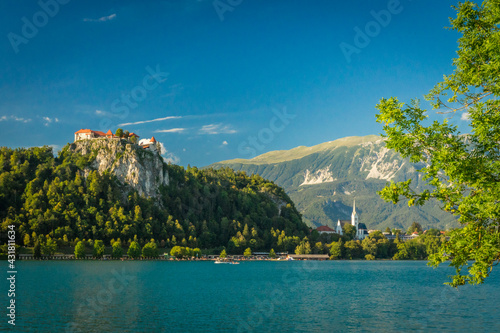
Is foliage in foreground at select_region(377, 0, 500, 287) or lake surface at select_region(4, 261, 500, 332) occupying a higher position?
foliage in foreground at select_region(377, 0, 500, 287)

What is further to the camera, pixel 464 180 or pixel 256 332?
pixel 256 332

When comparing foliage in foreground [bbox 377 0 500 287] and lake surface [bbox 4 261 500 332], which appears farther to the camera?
lake surface [bbox 4 261 500 332]

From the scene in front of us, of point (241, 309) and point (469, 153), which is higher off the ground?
point (469, 153)

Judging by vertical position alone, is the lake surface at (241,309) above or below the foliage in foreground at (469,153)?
below

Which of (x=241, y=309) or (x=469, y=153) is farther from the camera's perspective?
(x=241, y=309)

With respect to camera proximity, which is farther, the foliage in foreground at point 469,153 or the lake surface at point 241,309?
the lake surface at point 241,309

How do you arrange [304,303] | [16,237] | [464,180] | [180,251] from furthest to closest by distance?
[180,251]
[16,237]
[304,303]
[464,180]

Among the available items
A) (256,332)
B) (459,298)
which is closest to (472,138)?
(256,332)

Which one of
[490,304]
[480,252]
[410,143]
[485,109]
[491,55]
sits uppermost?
[491,55]

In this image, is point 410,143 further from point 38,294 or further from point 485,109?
point 38,294

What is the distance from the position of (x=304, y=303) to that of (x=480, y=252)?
4030 centimetres

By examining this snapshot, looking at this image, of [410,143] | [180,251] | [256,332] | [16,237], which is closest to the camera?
[410,143]

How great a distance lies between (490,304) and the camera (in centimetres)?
5741

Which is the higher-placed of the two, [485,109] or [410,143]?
[485,109]
